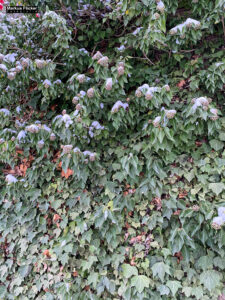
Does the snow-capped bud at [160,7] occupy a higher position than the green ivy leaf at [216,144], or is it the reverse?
the snow-capped bud at [160,7]

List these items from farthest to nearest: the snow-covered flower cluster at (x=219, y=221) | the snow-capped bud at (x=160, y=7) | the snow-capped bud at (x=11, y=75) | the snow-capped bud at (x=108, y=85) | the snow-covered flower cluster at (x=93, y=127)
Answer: the snow-covered flower cluster at (x=93, y=127), the snow-capped bud at (x=11, y=75), the snow-capped bud at (x=108, y=85), the snow-capped bud at (x=160, y=7), the snow-covered flower cluster at (x=219, y=221)

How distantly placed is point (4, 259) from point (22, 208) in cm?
54

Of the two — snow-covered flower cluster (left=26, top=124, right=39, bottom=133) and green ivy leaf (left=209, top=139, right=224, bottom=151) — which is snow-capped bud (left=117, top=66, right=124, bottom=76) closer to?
snow-covered flower cluster (left=26, top=124, right=39, bottom=133)

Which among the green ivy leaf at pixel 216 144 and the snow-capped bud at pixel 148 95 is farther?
the green ivy leaf at pixel 216 144

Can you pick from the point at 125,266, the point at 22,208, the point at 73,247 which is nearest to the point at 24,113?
the point at 22,208

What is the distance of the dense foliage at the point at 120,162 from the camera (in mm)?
1555

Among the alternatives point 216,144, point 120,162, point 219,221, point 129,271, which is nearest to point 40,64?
point 120,162

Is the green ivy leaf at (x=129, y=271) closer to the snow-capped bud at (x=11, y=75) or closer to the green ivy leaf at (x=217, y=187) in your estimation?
the green ivy leaf at (x=217, y=187)

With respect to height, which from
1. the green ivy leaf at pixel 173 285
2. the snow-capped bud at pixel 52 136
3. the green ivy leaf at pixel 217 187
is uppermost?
the snow-capped bud at pixel 52 136

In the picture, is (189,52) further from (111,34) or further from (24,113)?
(24,113)

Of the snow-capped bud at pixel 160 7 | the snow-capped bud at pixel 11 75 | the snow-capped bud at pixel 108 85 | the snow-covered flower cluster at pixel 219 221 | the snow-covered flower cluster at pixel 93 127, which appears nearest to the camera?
the snow-covered flower cluster at pixel 219 221

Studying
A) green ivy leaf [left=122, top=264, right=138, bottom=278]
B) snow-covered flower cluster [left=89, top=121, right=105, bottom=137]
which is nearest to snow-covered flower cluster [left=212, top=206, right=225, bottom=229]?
green ivy leaf [left=122, top=264, right=138, bottom=278]

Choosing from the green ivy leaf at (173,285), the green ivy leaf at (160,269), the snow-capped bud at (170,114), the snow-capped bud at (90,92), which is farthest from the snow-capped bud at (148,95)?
the green ivy leaf at (173,285)

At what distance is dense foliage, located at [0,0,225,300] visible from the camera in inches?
A: 61.2
